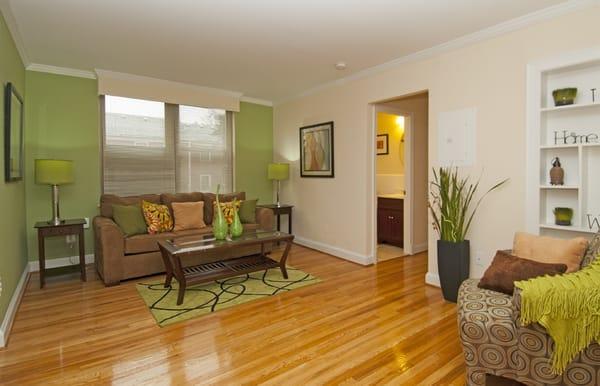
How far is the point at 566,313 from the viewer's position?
1.57 meters

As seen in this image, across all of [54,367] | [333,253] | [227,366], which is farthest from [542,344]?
[333,253]

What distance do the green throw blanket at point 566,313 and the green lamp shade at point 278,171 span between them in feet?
13.9

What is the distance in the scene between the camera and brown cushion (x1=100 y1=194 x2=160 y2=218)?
13.6 feet

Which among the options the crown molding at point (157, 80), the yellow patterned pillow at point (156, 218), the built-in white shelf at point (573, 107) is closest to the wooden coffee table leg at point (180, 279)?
the yellow patterned pillow at point (156, 218)

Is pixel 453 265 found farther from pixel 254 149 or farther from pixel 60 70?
pixel 60 70

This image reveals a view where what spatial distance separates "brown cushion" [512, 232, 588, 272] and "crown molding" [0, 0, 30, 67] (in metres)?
4.18

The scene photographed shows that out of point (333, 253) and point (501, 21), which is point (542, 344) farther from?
point (333, 253)

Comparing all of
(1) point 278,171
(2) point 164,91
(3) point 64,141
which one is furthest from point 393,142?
(3) point 64,141

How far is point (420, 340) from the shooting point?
7.91 ft

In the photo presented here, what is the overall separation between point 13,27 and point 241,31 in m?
1.96

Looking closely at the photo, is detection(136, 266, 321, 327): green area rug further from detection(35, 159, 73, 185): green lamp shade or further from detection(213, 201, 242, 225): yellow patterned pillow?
detection(35, 159, 73, 185): green lamp shade

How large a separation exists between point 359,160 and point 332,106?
0.96m

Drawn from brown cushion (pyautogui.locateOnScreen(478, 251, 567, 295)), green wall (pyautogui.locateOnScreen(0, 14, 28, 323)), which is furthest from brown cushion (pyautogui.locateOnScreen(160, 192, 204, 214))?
brown cushion (pyautogui.locateOnScreen(478, 251, 567, 295))

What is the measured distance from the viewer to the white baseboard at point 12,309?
2375mm
